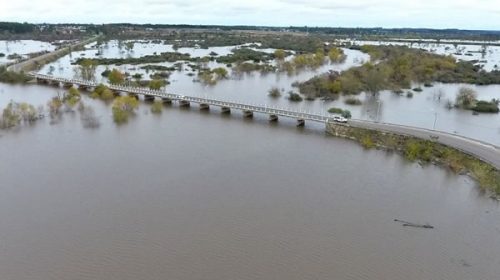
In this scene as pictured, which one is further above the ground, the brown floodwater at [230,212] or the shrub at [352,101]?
the shrub at [352,101]

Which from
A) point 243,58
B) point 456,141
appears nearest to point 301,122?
point 456,141

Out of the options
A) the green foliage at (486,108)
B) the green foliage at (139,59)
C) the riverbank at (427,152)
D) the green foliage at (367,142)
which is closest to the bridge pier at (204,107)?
the riverbank at (427,152)

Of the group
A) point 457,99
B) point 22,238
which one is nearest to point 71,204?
point 22,238

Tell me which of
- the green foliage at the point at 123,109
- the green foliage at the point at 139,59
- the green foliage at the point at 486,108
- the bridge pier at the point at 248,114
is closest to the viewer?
the green foliage at the point at 123,109

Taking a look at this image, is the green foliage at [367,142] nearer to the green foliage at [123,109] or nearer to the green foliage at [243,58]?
the green foliage at [123,109]

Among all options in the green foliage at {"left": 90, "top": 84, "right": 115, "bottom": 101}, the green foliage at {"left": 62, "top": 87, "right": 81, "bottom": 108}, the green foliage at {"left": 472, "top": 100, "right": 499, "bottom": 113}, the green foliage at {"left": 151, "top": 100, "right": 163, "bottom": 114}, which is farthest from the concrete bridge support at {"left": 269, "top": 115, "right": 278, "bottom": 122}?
the green foliage at {"left": 472, "top": 100, "right": 499, "bottom": 113}

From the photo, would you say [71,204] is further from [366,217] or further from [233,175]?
[366,217]

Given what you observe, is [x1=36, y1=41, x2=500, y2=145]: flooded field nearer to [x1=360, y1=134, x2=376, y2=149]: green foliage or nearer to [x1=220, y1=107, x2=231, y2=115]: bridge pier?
[x1=220, y1=107, x2=231, y2=115]: bridge pier

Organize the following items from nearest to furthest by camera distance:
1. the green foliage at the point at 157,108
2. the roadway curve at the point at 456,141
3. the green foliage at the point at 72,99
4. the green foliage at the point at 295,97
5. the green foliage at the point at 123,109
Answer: the roadway curve at the point at 456,141, the green foliage at the point at 123,109, the green foliage at the point at 72,99, the green foliage at the point at 157,108, the green foliage at the point at 295,97

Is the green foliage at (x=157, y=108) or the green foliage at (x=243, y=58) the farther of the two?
the green foliage at (x=243, y=58)
